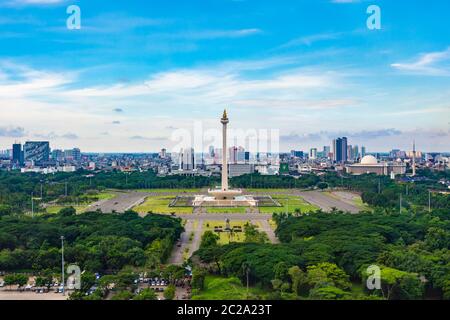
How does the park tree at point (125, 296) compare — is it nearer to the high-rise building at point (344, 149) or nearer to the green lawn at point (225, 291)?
the green lawn at point (225, 291)

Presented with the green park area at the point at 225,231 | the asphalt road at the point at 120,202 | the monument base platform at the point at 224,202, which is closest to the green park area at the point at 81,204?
the asphalt road at the point at 120,202

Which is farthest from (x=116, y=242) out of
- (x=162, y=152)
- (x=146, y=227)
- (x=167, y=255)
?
(x=162, y=152)

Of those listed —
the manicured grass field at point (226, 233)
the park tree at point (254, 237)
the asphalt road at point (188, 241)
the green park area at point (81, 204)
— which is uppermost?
the park tree at point (254, 237)

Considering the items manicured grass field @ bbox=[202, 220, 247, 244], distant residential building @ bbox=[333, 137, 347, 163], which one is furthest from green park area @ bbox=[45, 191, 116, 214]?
distant residential building @ bbox=[333, 137, 347, 163]

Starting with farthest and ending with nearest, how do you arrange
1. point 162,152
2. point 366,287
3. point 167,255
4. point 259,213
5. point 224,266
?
point 162,152, point 259,213, point 167,255, point 224,266, point 366,287

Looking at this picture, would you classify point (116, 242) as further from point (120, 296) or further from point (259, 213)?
point (259, 213)

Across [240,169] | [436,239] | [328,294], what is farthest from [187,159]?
[328,294]
